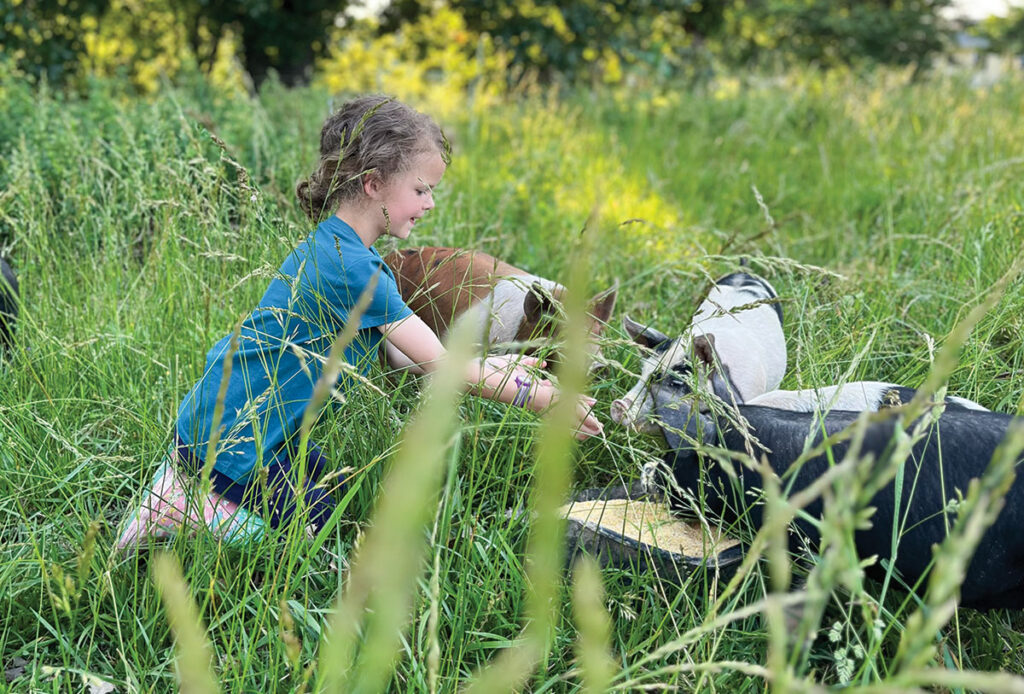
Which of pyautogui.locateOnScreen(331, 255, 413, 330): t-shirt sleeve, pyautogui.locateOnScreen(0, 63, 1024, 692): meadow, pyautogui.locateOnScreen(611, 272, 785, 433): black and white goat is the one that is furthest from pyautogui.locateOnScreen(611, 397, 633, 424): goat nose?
pyautogui.locateOnScreen(331, 255, 413, 330): t-shirt sleeve

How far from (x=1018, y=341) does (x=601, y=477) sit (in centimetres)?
115

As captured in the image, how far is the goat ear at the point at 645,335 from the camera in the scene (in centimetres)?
212

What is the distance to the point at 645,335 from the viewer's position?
2174 mm

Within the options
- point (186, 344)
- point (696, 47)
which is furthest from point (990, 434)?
point (696, 47)

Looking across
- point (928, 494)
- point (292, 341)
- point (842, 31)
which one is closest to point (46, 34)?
point (292, 341)

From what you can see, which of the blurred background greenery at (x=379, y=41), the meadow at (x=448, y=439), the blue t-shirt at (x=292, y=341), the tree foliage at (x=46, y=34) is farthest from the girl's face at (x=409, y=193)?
the tree foliage at (x=46, y=34)

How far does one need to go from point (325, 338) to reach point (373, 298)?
5.7 inches

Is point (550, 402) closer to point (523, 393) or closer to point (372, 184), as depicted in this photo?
point (523, 393)

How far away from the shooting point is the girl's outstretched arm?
67.9 inches

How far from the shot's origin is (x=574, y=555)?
5.70ft

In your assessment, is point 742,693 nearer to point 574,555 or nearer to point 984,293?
point 574,555

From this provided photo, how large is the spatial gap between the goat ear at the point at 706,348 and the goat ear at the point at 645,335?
0.13m

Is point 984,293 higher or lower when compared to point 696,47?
higher

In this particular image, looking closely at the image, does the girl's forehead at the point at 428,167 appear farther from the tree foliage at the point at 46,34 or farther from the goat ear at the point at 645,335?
the tree foliage at the point at 46,34
